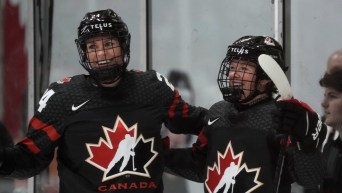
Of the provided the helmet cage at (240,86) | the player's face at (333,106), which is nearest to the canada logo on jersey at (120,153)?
the helmet cage at (240,86)

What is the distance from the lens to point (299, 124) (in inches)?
74.3

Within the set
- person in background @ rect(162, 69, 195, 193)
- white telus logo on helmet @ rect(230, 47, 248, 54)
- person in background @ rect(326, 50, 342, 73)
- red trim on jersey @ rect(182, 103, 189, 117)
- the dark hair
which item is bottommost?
person in background @ rect(162, 69, 195, 193)

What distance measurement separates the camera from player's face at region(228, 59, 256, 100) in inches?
84.1

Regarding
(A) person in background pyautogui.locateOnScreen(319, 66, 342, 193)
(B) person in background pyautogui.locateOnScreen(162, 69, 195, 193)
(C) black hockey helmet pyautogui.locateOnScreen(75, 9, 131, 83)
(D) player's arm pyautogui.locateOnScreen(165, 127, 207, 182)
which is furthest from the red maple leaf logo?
(B) person in background pyautogui.locateOnScreen(162, 69, 195, 193)

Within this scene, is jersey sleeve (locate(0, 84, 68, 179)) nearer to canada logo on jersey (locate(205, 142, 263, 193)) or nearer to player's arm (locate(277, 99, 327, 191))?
canada logo on jersey (locate(205, 142, 263, 193))

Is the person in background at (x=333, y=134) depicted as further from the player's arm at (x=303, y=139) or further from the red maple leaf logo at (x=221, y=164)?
the red maple leaf logo at (x=221, y=164)

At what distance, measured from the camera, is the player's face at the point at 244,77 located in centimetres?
214

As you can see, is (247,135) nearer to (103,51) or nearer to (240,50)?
(240,50)

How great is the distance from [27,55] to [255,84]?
1820 millimetres

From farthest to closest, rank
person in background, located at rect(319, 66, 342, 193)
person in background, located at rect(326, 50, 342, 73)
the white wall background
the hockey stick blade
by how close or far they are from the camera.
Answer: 1. the white wall background
2. person in background, located at rect(326, 50, 342, 73)
3. person in background, located at rect(319, 66, 342, 193)
4. the hockey stick blade

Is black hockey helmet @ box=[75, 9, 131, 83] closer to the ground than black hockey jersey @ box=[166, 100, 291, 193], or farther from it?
farther from it

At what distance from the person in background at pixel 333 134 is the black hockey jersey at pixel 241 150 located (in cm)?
12

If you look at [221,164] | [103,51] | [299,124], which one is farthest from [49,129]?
[299,124]

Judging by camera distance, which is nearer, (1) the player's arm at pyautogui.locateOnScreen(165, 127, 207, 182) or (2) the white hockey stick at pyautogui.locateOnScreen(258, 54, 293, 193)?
(2) the white hockey stick at pyautogui.locateOnScreen(258, 54, 293, 193)
